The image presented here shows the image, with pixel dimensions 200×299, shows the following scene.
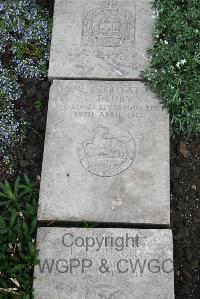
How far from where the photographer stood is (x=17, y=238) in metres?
3.33

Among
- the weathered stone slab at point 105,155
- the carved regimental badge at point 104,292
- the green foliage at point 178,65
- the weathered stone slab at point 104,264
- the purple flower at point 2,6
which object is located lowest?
the carved regimental badge at point 104,292

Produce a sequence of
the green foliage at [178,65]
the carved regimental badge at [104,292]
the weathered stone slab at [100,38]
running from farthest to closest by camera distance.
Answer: the weathered stone slab at [100,38] < the green foliage at [178,65] < the carved regimental badge at [104,292]

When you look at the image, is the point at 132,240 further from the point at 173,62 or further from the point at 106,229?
the point at 173,62

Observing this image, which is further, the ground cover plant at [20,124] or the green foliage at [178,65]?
the green foliage at [178,65]

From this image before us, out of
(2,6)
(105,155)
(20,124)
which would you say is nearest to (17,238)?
(105,155)

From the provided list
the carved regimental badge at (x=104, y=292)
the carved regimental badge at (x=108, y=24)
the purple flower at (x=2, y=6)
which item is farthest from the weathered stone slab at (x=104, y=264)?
the purple flower at (x=2, y=6)

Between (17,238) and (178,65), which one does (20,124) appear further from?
(178,65)

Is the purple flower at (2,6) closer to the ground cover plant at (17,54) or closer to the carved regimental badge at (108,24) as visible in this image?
the ground cover plant at (17,54)

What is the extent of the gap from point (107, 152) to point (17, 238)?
0.93m

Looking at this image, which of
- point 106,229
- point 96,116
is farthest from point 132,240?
point 96,116

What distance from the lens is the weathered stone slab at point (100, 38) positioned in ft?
13.0

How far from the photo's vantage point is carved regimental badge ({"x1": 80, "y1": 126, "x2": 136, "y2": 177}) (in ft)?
11.7

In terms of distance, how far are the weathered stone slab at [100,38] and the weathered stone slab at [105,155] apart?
5.6 inches

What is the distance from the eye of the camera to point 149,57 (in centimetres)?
397
